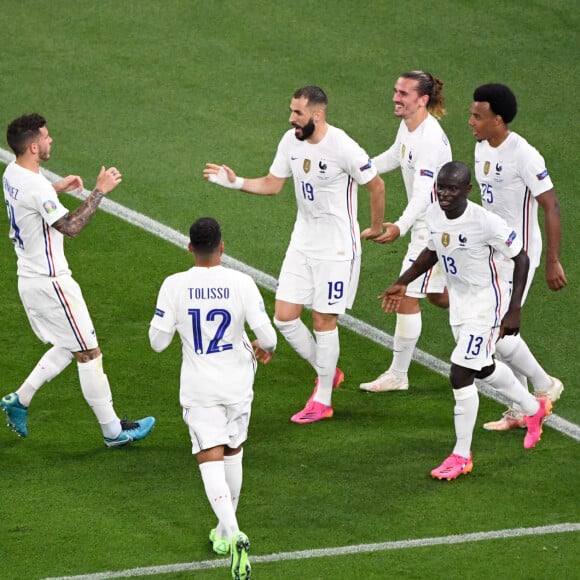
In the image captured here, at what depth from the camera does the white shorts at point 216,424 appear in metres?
8.30

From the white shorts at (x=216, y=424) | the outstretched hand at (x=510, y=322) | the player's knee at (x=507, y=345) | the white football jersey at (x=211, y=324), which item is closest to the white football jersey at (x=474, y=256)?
the outstretched hand at (x=510, y=322)

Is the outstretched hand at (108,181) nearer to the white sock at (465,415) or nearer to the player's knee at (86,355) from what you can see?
the player's knee at (86,355)

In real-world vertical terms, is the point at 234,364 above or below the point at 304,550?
above

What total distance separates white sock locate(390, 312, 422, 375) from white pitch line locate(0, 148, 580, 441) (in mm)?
462

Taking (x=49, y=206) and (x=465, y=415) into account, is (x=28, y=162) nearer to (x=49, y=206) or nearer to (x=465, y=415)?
(x=49, y=206)

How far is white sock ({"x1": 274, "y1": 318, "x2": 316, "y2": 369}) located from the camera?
10.6 m

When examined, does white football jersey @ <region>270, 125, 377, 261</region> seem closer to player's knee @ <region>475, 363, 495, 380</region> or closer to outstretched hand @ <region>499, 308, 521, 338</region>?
player's knee @ <region>475, 363, 495, 380</region>

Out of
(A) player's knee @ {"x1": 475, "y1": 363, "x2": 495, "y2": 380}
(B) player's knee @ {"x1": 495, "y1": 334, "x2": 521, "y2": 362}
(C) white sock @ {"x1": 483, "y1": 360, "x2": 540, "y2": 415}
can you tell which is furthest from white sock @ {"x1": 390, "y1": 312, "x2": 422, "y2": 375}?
(A) player's knee @ {"x1": 475, "y1": 363, "x2": 495, "y2": 380}

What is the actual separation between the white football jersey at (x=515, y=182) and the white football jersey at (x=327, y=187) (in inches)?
32.1

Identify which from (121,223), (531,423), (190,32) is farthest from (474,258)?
(190,32)

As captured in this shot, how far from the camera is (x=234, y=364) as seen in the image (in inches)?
329

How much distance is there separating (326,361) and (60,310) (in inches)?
78.8

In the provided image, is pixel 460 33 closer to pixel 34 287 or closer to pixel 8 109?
pixel 8 109

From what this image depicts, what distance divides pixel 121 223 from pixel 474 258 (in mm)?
5414
